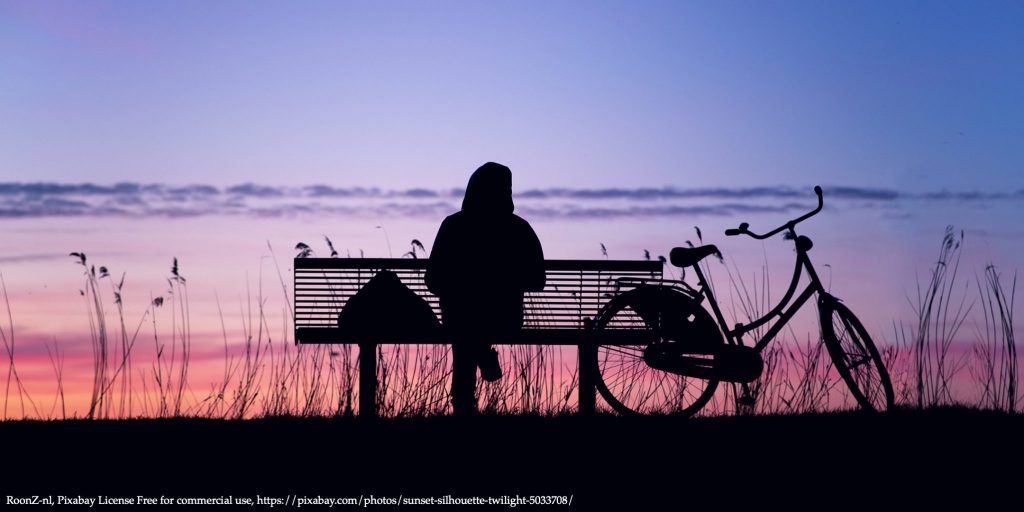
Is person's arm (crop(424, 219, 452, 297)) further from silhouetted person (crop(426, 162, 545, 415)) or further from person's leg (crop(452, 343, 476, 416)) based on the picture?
person's leg (crop(452, 343, 476, 416))

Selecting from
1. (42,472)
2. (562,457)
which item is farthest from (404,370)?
(42,472)

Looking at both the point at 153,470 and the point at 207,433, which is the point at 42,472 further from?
the point at 207,433

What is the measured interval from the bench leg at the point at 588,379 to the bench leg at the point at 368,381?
1.34 meters

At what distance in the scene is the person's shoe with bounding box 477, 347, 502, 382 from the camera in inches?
268

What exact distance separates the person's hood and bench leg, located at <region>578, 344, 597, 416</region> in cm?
115

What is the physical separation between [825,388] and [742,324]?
95cm

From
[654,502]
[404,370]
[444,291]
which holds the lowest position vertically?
[654,502]

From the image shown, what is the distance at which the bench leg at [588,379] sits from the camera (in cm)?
720

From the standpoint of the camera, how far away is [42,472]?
17.5ft

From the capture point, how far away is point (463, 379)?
673 centimetres

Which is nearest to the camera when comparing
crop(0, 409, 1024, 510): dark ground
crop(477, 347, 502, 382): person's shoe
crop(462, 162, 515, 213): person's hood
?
crop(0, 409, 1024, 510): dark ground

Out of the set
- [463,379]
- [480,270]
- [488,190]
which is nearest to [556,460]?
[463,379]

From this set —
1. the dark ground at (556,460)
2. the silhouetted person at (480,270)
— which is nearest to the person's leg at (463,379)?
the silhouetted person at (480,270)

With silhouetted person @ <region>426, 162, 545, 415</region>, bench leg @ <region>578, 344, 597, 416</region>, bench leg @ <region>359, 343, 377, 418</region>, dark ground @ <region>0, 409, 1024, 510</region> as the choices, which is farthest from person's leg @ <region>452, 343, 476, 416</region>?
bench leg @ <region>578, 344, 597, 416</region>
